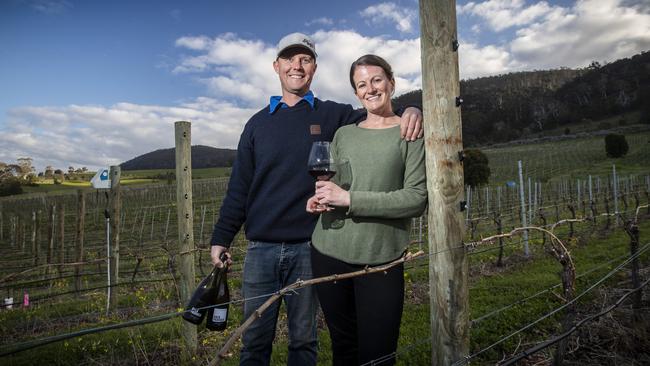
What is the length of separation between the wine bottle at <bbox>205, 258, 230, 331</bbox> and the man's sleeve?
16 centimetres

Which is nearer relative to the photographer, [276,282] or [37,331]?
[276,282]

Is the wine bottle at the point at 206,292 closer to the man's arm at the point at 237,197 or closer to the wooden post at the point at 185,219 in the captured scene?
the man's arm at the point at 237,197

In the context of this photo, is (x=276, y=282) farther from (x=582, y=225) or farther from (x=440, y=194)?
(x=582, y=225)

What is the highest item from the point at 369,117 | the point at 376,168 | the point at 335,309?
the point at 369,117

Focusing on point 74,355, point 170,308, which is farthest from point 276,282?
point 170,308

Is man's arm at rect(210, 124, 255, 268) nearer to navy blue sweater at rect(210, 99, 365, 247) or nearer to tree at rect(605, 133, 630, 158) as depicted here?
navy blue sweater at rect(210, 99, 365, 247)

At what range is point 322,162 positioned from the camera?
5.51ft

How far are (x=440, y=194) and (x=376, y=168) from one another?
30 cm

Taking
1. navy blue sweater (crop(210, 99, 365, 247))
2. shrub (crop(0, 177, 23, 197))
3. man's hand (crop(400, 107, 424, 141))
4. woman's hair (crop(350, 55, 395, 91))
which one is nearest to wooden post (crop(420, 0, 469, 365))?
man's hand (crop(400, 107, 424, 141))

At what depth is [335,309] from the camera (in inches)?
71.1

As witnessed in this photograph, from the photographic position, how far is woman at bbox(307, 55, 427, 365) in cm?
164

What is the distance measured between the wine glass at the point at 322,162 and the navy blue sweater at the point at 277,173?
48 centimetres

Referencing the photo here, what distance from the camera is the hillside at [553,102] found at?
87625 millimetres

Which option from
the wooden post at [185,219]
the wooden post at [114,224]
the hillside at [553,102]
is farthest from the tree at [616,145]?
the wooden post at [185,219]
